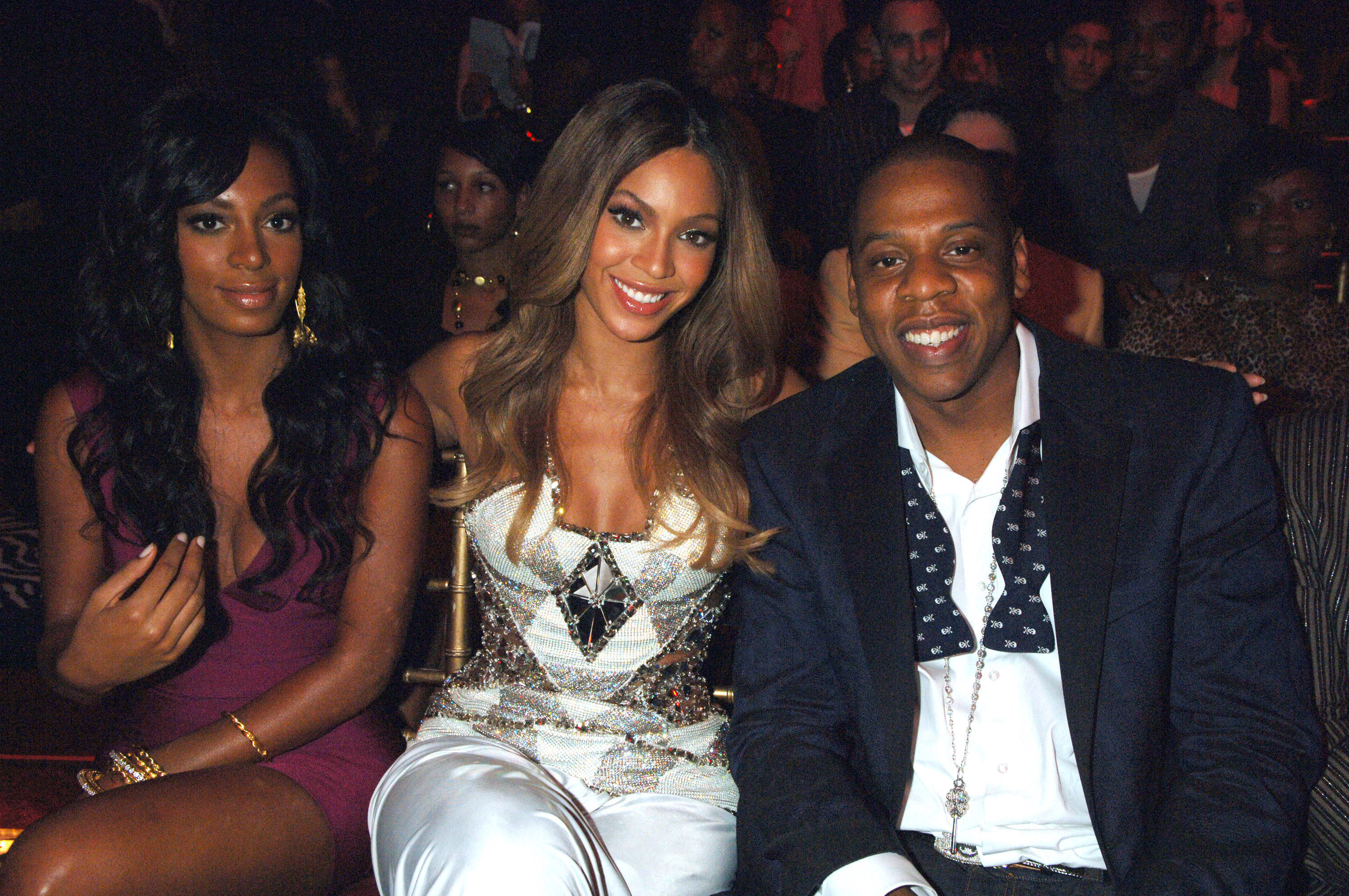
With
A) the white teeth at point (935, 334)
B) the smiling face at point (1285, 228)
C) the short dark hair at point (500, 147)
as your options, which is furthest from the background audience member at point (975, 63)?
the white teeth at point (935, 334)

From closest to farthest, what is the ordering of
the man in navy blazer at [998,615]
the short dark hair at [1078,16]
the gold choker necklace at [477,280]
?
the man in navy blazer at [998,615] → the gold choker necklace at [477,280] → the short dark hair at [1078,16]

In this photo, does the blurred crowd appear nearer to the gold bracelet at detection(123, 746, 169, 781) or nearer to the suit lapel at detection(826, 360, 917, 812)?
the suit lapel at detection(826, 360, 917, 812)

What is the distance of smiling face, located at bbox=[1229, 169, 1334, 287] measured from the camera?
346cm

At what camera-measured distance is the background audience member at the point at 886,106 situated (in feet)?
14.8

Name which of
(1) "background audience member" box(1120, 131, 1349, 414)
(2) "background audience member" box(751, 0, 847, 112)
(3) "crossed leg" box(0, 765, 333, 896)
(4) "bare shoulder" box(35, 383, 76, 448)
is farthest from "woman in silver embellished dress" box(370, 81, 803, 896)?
(2) "background audience member" box(751, 0, 847, 112)

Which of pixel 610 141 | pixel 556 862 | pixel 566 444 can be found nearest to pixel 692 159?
pixel 610 141

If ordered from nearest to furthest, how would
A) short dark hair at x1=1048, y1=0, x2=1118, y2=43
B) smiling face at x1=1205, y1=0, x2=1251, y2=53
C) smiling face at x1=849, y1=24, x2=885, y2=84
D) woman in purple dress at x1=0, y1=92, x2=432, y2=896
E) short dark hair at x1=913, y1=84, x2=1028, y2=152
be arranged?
woman in purple dress at x1=0, y1=92, x2=432, y2=896, short dark hair at x1=913, y1=84, x2=1028, y2=152, smiling face at x1=1205, y1=0, x2=1251, y2=53, smiling face at x1=849, y1=24, x2=885, y2=84, short dark hair at x1=1048, y1=0, x2=1118, y2=43

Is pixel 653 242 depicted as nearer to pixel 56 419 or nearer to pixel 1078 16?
pixel 56 419

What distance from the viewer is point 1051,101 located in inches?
234

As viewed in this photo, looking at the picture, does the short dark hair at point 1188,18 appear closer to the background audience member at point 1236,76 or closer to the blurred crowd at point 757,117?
the blurred crowd at point 757,117

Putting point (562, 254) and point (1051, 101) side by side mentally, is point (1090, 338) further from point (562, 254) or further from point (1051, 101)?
point (1051, 101)

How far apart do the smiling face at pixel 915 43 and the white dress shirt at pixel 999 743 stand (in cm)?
297

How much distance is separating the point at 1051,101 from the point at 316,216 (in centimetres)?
471

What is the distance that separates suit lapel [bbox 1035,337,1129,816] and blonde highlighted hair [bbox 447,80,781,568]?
1.67ft
